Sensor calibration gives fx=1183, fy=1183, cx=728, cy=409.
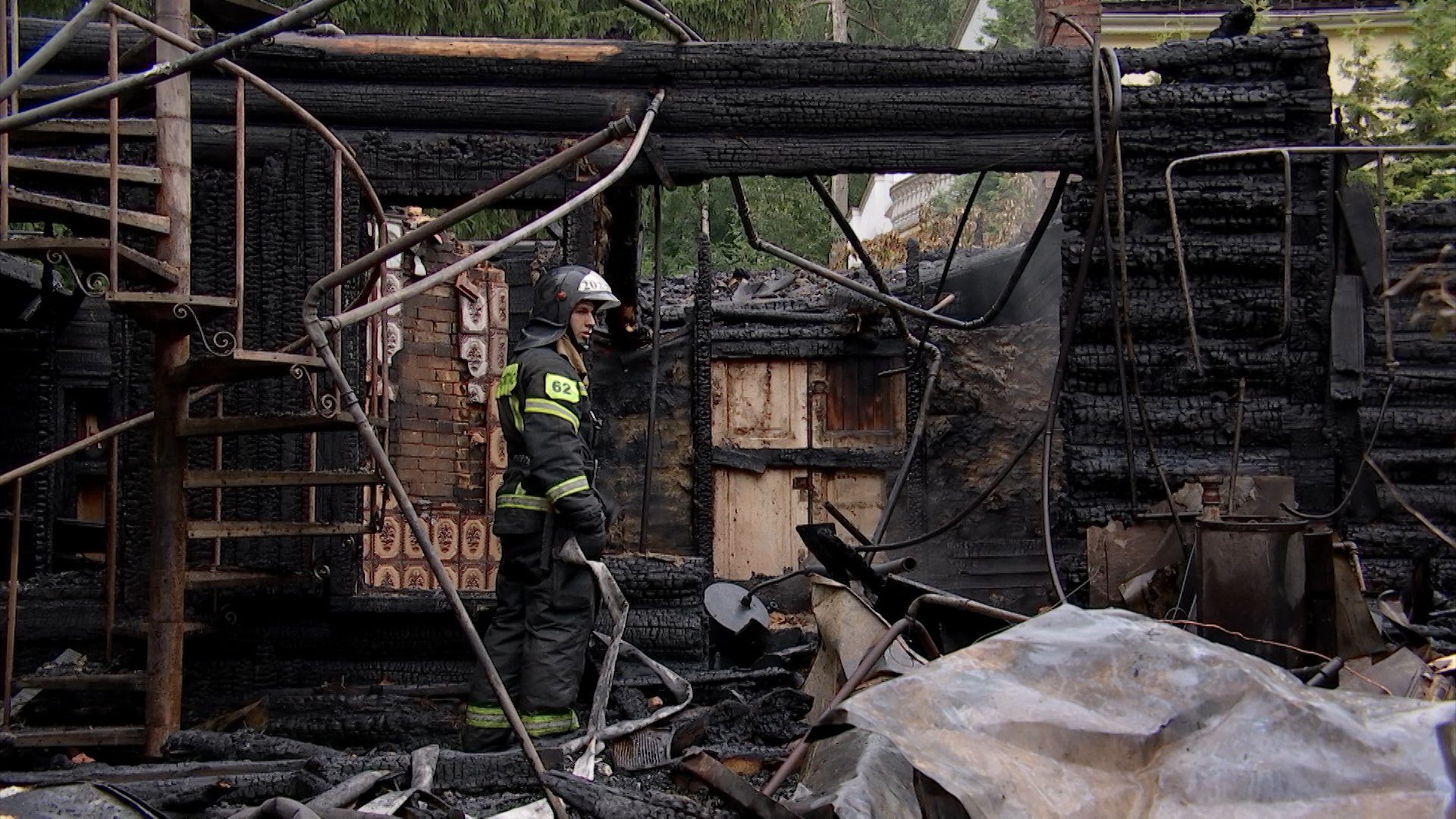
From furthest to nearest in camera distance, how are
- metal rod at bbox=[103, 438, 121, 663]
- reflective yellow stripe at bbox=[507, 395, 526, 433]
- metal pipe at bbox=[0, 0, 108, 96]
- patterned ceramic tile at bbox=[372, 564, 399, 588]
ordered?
patterned ceramic tile at bbox=[372, 564, 399, 588], metal rod at bbox=[103, 438, 121, 663], reflective yellow stripe at bbox=[507, 395, 526, 433], metal pipe at bbox=[0, 0, 108, 96]

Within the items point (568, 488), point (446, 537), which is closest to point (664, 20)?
point (568, 488)

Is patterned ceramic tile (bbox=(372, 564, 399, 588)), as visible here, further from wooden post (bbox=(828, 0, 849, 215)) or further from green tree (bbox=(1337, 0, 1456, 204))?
wooden post (bbox=(828, 0, 849, 215))

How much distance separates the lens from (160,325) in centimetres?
558

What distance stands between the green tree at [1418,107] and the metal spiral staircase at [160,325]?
27.8 feet

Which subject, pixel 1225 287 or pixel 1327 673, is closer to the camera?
pixel 1327 673

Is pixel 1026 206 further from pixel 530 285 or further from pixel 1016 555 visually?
pixel 530 285

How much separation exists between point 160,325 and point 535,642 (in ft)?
7.61

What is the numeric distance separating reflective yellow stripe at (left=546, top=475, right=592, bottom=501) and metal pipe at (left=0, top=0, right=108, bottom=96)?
2.71m

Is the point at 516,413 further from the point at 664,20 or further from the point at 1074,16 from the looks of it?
the point at 1074,16

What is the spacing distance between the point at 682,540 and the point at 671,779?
30.2ft

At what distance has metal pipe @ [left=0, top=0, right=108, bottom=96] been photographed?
3.50 meters

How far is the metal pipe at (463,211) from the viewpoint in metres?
4.20

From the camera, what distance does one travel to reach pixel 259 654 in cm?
691

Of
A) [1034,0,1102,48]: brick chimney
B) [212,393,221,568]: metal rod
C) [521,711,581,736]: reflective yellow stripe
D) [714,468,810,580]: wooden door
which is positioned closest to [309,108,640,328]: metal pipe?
[212,393,221,568]: metal rod
